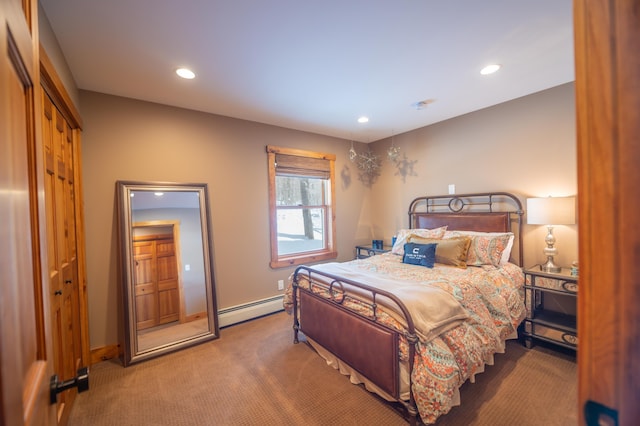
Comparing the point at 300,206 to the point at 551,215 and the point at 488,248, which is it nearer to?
the point at 488,248

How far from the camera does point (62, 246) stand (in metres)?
1.96

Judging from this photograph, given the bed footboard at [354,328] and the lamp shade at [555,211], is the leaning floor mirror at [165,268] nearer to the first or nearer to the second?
the bed footboard at [354,328]

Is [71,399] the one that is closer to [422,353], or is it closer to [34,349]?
[34,349]

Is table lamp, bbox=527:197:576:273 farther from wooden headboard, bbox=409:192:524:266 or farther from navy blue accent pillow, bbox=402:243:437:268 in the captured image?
navy blue accent pillow, bbox=402:243:437:268

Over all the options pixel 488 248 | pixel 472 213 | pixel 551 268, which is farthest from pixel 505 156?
pixel 551 268

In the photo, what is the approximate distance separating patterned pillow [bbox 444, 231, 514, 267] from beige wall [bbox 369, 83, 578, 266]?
38cm

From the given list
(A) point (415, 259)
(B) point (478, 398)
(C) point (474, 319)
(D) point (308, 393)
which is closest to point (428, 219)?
(A) point (415, 259)

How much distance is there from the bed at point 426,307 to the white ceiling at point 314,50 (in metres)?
1.51

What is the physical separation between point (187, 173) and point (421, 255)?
9.17 ft

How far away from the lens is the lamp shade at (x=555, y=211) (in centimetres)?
247

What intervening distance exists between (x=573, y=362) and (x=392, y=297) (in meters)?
1.98

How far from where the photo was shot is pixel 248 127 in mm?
3490

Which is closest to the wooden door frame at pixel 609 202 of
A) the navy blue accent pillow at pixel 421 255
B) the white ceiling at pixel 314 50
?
the white ceiling at pixel 314 50

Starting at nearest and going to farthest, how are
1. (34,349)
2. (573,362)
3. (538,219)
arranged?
(34,349)
(573,362)
(538,219)
